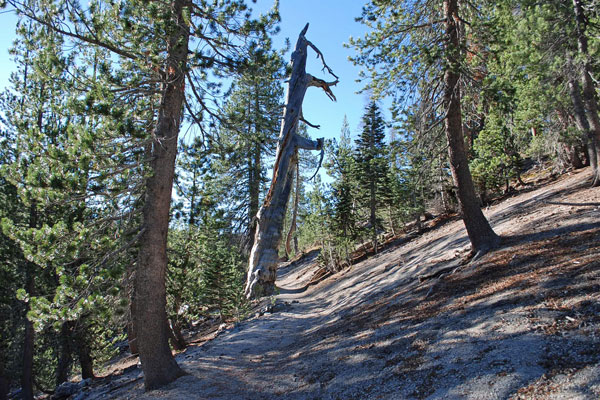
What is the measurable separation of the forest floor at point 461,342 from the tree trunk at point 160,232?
1.57 feet

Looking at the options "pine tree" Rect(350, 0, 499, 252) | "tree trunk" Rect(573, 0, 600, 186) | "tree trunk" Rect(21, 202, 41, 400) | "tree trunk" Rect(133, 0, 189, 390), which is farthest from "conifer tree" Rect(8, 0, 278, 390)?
"tree trunk" Rect(573, 0, 600, 186)

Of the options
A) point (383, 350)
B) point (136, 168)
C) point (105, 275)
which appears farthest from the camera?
point (136, 168)

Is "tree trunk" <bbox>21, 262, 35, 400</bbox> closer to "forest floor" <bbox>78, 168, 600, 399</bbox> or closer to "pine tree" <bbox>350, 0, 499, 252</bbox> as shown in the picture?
"forest floor" <bbox>78, 168, 600, 399</bbox>

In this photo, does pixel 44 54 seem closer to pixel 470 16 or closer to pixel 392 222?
pixel 470 16

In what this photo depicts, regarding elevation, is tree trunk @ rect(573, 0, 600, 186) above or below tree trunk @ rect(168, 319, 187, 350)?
above

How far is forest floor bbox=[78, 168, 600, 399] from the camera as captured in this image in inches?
128

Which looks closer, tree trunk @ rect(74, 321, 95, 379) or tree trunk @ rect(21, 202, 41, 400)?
tree trunk @ rect(21, 202, 41, 400)

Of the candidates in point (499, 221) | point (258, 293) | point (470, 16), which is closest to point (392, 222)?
point (499, 221)

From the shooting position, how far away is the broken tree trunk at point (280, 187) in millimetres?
6910

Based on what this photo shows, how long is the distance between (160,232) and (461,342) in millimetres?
4823

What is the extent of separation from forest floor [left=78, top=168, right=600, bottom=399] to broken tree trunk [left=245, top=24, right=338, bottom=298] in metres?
1.70

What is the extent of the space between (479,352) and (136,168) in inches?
224

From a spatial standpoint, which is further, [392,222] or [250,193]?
[392,222]

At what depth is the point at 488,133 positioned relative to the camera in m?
19.5
